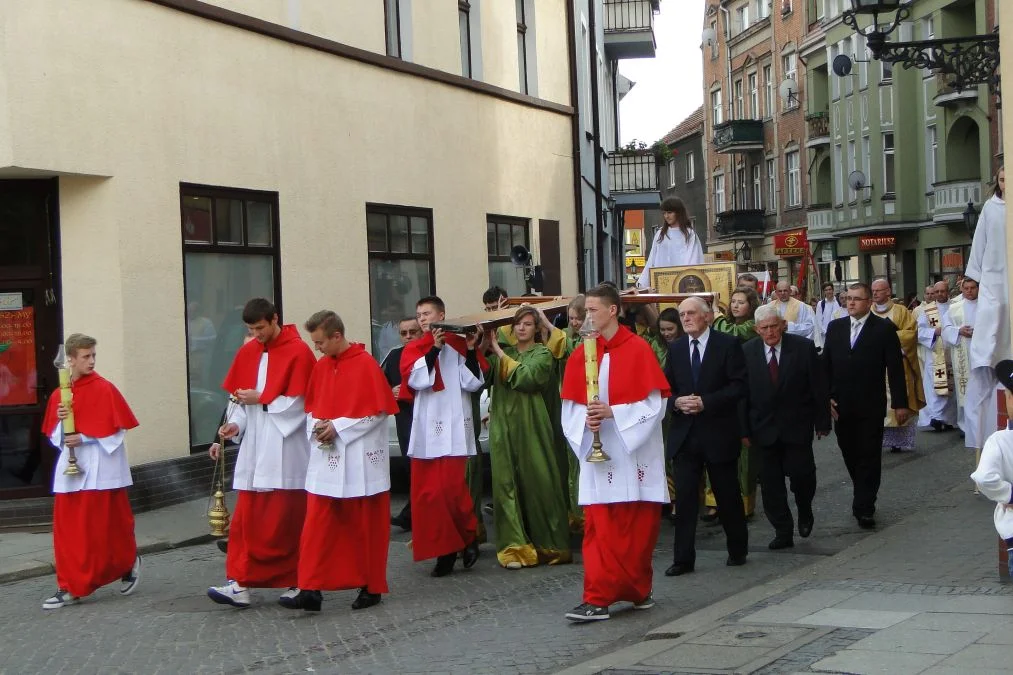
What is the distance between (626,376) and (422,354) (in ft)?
7.52

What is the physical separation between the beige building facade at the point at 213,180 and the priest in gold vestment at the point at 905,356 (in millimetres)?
6337

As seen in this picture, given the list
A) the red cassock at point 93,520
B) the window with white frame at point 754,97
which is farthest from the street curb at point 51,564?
the window with white frame at point 754,97

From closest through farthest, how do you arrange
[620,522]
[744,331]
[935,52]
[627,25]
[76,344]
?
[620,522]
[76,344]
[744,331]
[935,52]
[627,25]

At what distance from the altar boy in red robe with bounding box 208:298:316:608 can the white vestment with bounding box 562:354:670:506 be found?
1951 mm

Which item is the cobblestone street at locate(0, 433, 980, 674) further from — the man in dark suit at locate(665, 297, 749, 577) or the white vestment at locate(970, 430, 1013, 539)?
the white vestment at locate(970, 430, 1013, 539)

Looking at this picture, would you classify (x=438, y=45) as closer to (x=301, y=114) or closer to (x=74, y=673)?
(x=301, y=114)

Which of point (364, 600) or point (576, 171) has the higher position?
point (576, 171)

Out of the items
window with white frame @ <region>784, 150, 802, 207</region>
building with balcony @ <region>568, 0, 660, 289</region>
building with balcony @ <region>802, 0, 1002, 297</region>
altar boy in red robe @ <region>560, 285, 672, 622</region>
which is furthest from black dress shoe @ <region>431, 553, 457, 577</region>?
window with white frame @ <region>784, 150, 802, 207</region>

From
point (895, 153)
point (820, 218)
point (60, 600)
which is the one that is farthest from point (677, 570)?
point (820, 218)

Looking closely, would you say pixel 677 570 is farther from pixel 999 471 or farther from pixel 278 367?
pixel 278 367

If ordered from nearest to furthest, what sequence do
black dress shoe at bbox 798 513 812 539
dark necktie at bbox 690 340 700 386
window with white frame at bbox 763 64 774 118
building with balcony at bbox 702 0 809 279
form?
dark necktie at bbox 690 340 700 386
black dress shoe at bbox 798 513 812 539
building with balcony at bbox 702 0 809 279
window with white frame at bbox 763 64 774 118

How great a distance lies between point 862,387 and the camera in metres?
11.1

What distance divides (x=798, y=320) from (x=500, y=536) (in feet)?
29.4

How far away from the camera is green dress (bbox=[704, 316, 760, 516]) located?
39.3 feet
